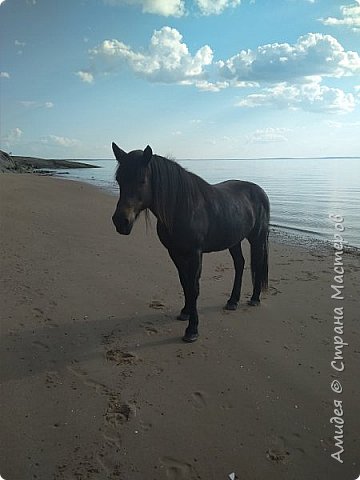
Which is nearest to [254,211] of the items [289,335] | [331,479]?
[289,335]

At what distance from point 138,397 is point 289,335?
176cm

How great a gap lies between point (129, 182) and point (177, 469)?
6.81 ft

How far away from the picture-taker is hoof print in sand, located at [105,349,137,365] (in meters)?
3.10

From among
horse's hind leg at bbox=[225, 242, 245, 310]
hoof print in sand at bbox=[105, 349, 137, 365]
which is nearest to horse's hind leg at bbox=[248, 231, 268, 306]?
horse's hind leg at bbox=[225, 242, 245, 310]

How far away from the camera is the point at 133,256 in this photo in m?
6.03

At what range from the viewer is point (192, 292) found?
3648 millimetres

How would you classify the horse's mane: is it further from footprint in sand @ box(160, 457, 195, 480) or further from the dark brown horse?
footprint in sand @ box(160, 457, 195, 480)

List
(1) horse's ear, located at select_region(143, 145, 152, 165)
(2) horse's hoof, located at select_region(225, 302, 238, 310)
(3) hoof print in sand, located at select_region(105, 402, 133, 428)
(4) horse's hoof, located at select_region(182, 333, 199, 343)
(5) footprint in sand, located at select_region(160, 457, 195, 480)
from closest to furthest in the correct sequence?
1. (5) footprint in sand, located at select_region(160, 457, 195, 480)
2. (3) hoof print in sand, located at select_region(105, 402, 133, 428)
3. (1) horse's ear, located at select_region(143, 145, 152, 165)
4. (4) horse's hoof, located at select_region(182, 333, 199, 343)
5. (2) horse's hoof, located at select_region(225, 302, 238, 310)

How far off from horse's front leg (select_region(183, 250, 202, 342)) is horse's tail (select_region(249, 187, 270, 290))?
1245 millimetres

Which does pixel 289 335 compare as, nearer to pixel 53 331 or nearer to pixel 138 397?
pixel 138 397

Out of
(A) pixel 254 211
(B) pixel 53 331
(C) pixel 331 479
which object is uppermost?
(A) pixel 254 211

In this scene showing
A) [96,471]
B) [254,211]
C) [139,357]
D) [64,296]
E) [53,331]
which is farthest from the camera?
[254,211]

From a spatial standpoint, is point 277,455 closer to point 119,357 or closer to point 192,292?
point 119,357

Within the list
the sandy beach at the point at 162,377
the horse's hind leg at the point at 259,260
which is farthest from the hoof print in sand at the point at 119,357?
the horse's hind leg at the point at 259,260
